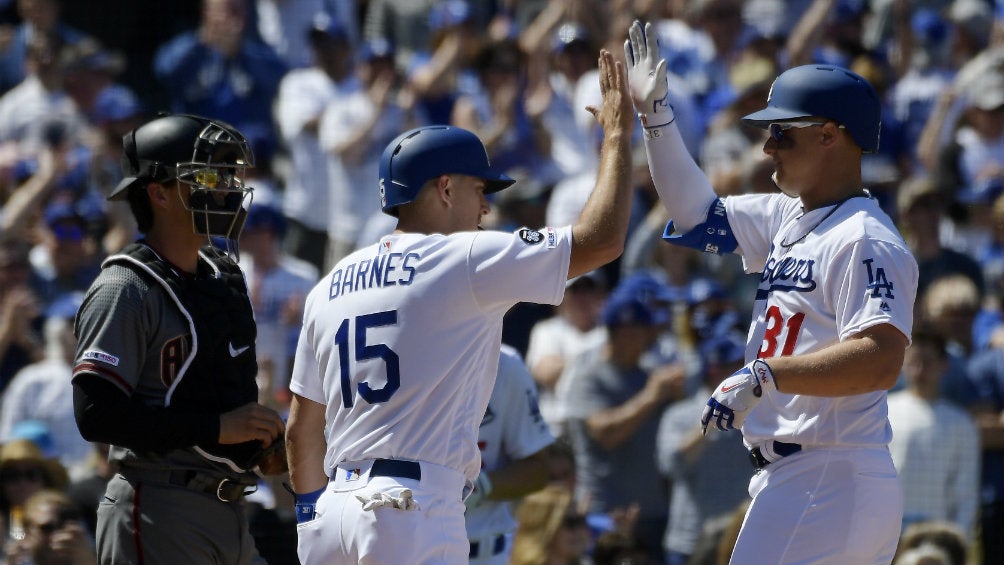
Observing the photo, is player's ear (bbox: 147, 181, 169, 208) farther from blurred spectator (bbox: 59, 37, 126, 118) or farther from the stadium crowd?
blurred spectator (bbox: 59, 37, 126, 118)

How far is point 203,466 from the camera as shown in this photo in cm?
472

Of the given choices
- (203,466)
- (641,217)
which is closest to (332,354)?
(203,466)

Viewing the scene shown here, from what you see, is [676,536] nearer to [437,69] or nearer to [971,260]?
[971,260]

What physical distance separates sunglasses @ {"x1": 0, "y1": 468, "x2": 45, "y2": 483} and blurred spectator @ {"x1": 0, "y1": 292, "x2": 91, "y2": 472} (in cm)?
89

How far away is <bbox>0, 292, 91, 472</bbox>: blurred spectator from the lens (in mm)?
8375

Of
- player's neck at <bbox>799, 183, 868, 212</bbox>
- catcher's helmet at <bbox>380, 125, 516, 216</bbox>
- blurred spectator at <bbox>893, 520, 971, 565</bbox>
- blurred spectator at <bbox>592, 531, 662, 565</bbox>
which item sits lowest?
blurred spectator at <bbox>592, 531, 662, 565</bbox>

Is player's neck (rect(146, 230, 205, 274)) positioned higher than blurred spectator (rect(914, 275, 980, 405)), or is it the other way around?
player's neck (rect(146, 230, 205, 274))

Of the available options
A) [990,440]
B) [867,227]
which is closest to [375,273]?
[867,227]

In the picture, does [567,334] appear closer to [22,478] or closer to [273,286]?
[273,286]

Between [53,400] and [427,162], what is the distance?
14.9 ft

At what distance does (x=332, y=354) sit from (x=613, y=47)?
6.82 m

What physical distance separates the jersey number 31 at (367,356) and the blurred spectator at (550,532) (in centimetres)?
289

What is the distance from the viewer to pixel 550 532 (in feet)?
23.7

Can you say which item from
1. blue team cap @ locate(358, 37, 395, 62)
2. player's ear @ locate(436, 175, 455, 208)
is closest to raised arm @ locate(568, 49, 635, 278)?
player's ear @ locate(436, 175, 455, 208)
